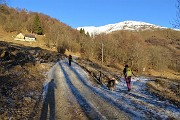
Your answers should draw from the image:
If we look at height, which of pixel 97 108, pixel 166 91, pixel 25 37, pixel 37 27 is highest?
pixel 37 27

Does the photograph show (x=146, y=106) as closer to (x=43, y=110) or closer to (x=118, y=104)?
(x=118, y=104)

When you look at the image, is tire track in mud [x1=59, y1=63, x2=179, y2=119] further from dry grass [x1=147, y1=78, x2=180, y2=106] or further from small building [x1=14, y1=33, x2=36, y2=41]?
small building [x1=14, y1=33, x2=36, y2=41]

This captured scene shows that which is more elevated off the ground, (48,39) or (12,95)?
(48,39)

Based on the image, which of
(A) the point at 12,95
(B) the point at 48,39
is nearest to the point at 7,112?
(A) the point at 12,95

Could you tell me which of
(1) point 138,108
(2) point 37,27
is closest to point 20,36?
(2) point 37,27

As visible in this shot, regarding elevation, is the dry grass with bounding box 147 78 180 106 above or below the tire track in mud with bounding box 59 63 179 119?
below

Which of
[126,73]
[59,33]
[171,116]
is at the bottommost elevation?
→ [171,116]

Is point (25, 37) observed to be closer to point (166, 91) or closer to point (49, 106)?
point (166, 91)

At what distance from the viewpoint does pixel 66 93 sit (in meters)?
19.8

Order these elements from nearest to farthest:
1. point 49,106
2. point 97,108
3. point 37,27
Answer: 1. point 97,108
2. point 49,106
3. point 37,27

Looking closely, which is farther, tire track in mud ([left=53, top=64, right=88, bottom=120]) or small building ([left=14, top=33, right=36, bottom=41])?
small building ([left=14, top=33, right=36, bottom=41])

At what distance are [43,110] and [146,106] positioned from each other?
21.0ft

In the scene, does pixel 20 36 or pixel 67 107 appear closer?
pixel 67 107

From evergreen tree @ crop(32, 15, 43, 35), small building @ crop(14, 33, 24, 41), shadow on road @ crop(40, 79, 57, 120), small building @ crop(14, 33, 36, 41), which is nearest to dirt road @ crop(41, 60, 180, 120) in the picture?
shadow on road @ crop(40, 79, 57, 120)
